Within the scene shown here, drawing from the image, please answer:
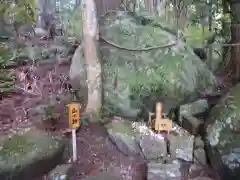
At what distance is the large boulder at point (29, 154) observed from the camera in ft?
9.30

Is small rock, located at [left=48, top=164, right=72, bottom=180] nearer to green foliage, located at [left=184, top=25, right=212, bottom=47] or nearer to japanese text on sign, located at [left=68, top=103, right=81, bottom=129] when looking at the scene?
japanese text on sign, located at [left=68, top=103, right=81, bottom=129]

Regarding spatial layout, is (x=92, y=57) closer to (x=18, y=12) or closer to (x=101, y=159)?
(x=101, y=159)

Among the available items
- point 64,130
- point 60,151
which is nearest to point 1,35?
point 64,130

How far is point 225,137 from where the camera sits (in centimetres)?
305

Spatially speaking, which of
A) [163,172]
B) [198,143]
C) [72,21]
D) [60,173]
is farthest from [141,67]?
[72,21]

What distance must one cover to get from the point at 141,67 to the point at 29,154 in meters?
2.17

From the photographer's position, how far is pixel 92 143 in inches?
142

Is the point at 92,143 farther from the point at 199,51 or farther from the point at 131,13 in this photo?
the point at 199,51

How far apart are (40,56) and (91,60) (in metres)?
2.78

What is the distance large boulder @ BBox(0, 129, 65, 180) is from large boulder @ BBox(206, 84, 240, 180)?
1703 millimetres

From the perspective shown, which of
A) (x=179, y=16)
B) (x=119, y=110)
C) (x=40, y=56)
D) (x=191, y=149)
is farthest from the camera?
(x=40, y=56)

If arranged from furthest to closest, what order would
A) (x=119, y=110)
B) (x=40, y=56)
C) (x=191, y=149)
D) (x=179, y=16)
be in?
1. (x=40, y=56)
2. (x=179, y=16)
3. (x=119, y=110)
4. (x=191, y=149)

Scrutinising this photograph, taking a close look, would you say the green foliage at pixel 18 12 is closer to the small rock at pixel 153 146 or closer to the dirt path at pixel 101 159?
the dirt path at pixel 101 159

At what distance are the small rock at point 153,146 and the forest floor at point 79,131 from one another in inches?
5.0
